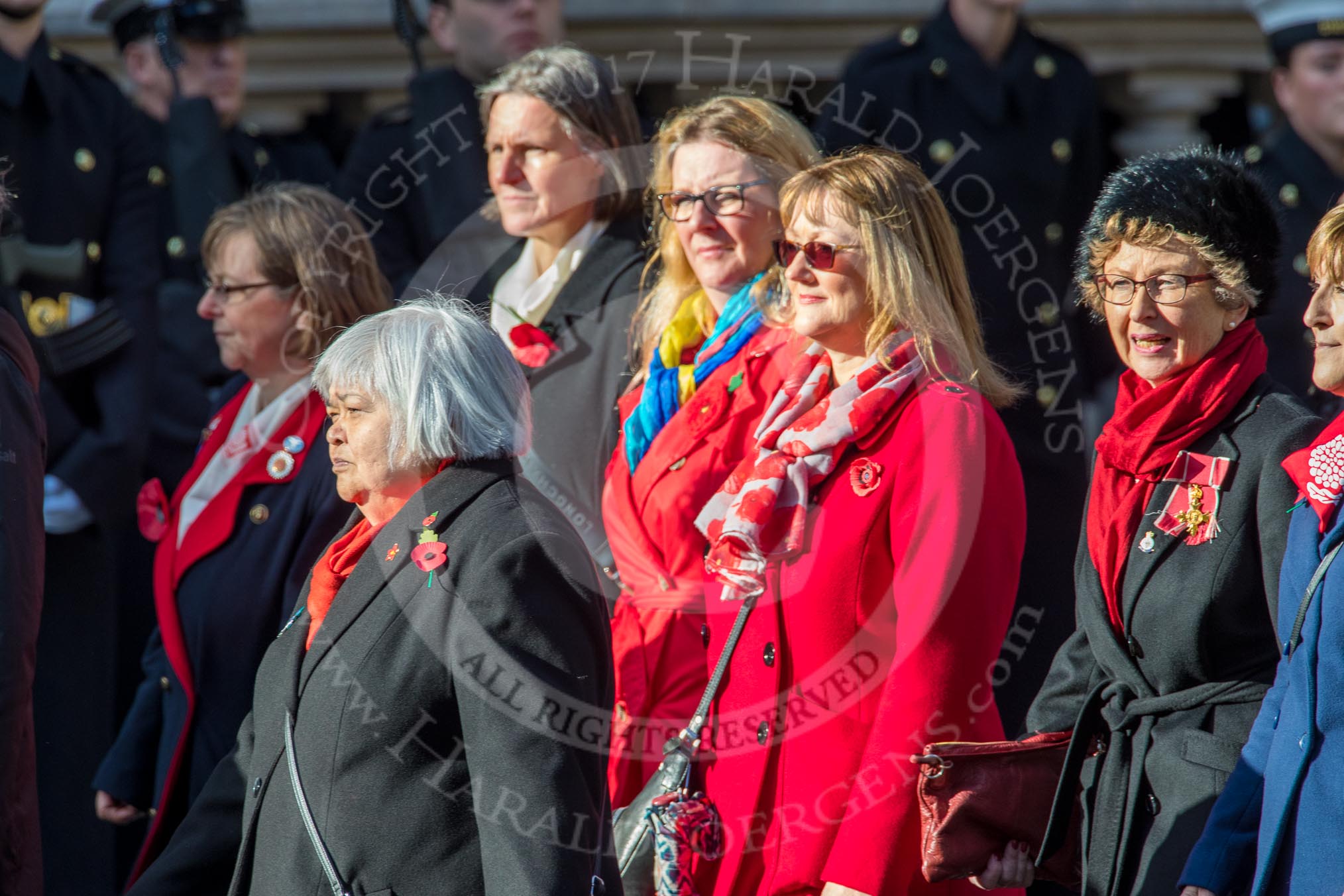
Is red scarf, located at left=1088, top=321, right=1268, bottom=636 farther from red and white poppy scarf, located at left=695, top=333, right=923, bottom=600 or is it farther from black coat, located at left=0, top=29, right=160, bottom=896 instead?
black coat, located at left=0, top=29, right=160, bottom=896

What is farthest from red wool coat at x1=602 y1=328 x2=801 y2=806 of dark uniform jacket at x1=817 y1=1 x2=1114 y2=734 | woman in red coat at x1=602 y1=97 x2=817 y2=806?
dark uniform jacket at x1=817 y1=1 x2=1114 y2=734

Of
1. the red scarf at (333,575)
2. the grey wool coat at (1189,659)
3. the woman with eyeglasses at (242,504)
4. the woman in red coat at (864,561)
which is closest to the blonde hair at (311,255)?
the woman with eyeglasses at (242,504)

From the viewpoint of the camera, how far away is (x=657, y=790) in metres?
3.15

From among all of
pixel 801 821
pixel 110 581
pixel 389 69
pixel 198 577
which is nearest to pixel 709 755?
pixel 801 821

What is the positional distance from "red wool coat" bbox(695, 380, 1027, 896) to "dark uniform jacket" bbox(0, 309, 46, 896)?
126 centimetres

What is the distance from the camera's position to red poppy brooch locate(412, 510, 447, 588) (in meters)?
2.75

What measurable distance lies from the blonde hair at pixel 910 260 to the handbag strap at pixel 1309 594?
68 cm

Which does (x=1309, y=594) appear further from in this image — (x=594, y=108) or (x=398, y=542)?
(x=594, y=108)

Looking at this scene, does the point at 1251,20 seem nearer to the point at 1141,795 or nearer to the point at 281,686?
the point at 1141,795

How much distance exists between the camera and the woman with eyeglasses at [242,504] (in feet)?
12.8

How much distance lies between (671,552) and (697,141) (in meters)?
0.93

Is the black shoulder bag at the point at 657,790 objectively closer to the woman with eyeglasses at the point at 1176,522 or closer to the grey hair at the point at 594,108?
the woman with eyeglasses at the point at 1176,522

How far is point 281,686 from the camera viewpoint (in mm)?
2918

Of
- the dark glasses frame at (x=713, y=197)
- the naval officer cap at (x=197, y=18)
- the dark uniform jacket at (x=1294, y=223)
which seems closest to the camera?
the dark glasses frame at (x=713, y=197)
